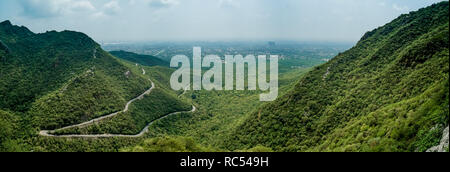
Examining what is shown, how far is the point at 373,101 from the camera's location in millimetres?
34500

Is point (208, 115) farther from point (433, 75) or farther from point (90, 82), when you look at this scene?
point (433, 75)

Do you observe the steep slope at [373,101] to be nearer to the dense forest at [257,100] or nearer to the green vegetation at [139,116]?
the dense forest at [257,100]

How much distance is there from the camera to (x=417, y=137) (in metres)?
19.4

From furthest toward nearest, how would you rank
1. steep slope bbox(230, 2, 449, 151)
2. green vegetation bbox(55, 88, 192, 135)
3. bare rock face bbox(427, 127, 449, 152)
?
green vegetation bbox(55, 88, 192, 135), steep slope bbox(230, 2, 449, 151), bare rock face bbox(427, 127, 449, 152)

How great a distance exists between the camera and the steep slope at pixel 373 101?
21489 millimetres

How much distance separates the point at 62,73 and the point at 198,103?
55551mm

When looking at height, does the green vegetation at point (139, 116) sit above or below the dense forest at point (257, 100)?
below

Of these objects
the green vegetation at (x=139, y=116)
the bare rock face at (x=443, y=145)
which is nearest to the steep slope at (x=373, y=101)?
the bare rock face at (x=443, y=145)

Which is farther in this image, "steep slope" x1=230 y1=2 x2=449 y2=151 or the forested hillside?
the forested hillside

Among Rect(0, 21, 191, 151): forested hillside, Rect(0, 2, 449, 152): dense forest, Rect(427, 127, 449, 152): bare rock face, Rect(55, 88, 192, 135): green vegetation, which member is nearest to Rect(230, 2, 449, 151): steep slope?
Rect(0, 2, 449, 152): dense forest

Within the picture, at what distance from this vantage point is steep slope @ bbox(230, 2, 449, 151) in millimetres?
21489

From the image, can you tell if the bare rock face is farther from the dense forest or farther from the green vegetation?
the green vegetation

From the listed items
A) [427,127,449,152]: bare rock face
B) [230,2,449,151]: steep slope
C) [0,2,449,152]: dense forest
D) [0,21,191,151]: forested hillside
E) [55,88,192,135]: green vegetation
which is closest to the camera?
[427,127,449,152]: bare rock face

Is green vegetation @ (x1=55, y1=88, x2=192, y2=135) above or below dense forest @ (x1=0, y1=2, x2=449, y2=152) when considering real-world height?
below
